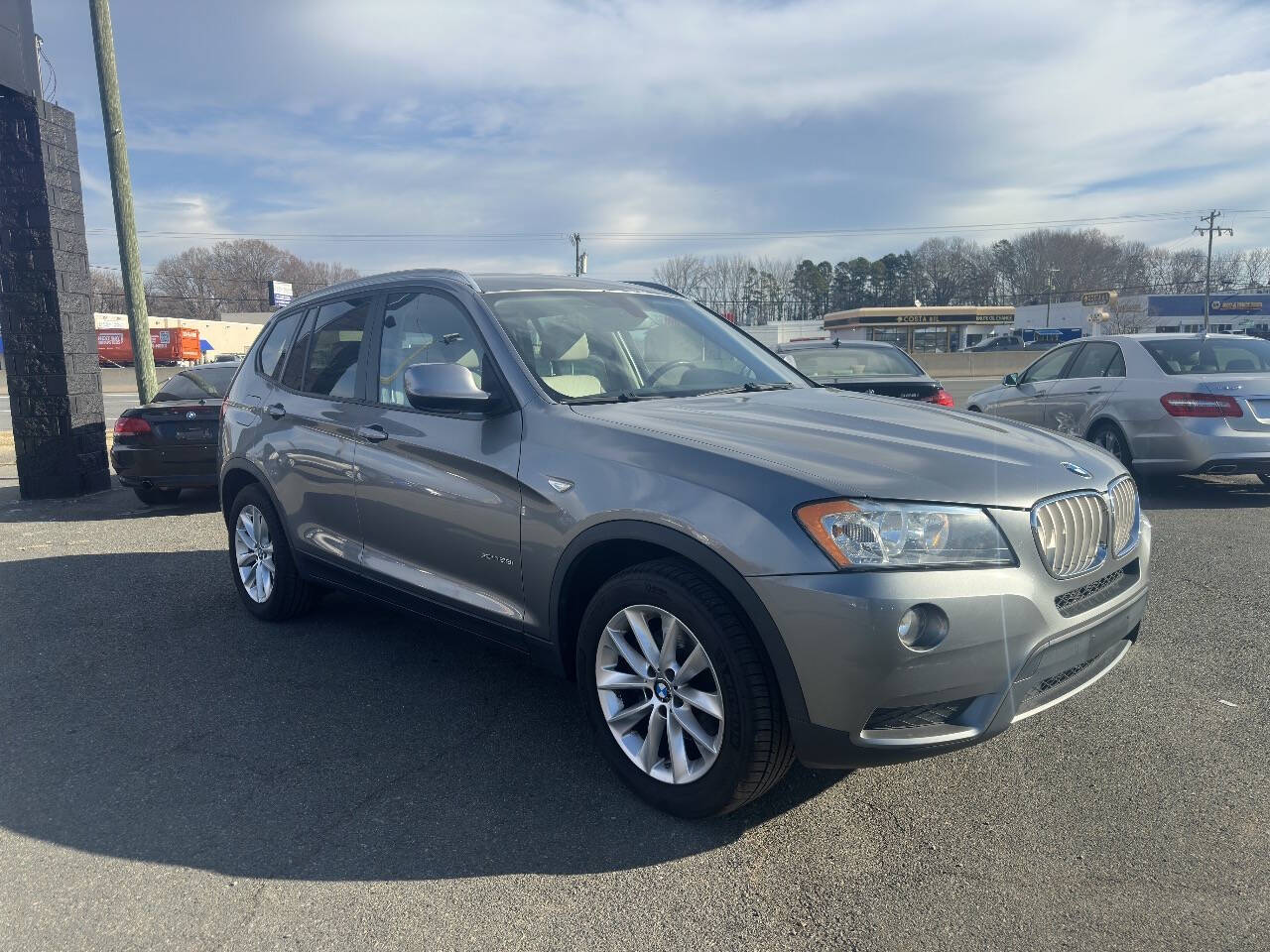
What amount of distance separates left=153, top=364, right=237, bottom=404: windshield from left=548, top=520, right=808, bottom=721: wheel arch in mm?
7219

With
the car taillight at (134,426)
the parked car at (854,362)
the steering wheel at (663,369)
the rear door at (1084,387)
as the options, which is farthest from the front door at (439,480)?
the rear door at (1084,387)

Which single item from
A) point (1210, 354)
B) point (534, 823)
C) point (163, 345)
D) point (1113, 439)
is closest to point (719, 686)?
point (534, 823)

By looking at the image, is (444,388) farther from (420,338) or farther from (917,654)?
(917,654)

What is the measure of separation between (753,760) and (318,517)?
2.79 metres

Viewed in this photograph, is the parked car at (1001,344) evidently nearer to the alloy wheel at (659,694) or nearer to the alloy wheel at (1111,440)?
the alloy wheel at (1111,440)

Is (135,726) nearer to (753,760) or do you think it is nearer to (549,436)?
(549,436)

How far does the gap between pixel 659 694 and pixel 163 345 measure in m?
63.6

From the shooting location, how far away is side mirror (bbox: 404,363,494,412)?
3.54 meters

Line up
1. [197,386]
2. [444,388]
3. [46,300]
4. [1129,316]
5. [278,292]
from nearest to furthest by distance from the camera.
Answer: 1. [444,388]
2. [197,386]
3. [46,300]
4. [278,292]
5. [1129,316]

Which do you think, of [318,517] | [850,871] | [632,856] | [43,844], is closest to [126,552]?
[318,517]

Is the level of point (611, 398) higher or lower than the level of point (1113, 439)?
higher

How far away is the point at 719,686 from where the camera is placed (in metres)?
2.86

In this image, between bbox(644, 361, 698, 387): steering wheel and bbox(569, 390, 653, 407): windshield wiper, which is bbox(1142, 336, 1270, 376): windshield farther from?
bbox(569, 390, 653, 407): windshield wiper

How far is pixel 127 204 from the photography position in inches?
502
